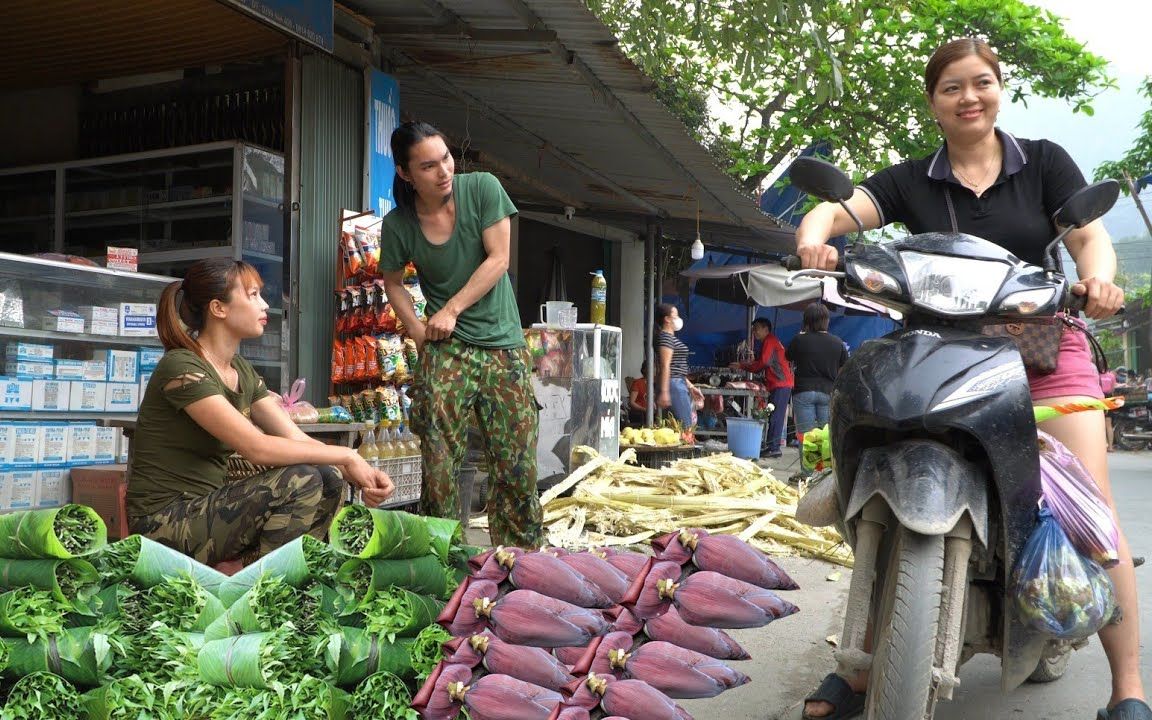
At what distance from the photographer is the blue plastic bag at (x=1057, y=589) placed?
2.40 m

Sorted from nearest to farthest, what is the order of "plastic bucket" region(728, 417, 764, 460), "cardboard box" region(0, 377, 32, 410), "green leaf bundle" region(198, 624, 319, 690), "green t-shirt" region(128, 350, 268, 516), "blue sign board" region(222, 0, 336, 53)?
"green leaf bundle" region(198, 624, 319, 690)
"green t-shirt" region(128, 350, 268, 516)
"blue sign board" region(222, 0, 336, 53)
"cardboard box" region(0, 377, 32, 410)
"plastic bucket" region(728, 417, 764, 460)

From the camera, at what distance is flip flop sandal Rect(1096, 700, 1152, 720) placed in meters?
2.75

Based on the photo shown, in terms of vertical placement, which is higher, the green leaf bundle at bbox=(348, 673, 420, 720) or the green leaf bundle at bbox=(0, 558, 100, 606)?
the green leaf bundle at bbox=(0, 558, 100, 606)

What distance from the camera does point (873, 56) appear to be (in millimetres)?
17094

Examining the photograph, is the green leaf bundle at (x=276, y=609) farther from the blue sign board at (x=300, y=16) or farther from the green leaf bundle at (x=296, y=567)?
the blue sign board at (x=300, y=16)

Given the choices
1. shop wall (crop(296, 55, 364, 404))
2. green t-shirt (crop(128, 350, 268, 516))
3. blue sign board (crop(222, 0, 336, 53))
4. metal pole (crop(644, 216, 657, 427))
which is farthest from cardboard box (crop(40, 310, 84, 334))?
metal pole (crop(644, 216, 657, 427))

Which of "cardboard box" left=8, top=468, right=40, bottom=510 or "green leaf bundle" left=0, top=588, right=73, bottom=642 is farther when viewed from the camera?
"cardboard box" left=8, top=468, right=40, bottom=510

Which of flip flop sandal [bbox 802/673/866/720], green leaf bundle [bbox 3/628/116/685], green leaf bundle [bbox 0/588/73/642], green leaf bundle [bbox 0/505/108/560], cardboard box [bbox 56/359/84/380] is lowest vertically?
flip flop sandal [bbox 802/673/866/720]

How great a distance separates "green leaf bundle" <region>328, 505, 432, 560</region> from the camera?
6.89 ft

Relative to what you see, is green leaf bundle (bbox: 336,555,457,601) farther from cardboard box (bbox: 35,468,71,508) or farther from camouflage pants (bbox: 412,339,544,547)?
cardboard box (bbox: 35,468,71,508)

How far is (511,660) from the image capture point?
78.9 inches

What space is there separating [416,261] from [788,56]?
1296cm

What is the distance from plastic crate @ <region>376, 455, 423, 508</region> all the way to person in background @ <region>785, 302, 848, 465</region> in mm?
5769

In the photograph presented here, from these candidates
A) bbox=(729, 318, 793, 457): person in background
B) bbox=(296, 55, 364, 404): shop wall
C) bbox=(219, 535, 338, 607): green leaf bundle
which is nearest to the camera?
bbox=(219, 535, 338, 607): green leaf bundle
